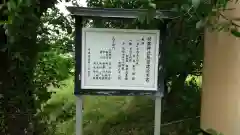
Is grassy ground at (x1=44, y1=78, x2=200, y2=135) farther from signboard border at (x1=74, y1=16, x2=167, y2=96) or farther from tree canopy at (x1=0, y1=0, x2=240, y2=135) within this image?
signboard border at (x1=74, y1=16, x2=167, y2=96)

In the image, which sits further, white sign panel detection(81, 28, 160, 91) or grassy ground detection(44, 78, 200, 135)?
grassy ground detection(44, 78, 200, 135)

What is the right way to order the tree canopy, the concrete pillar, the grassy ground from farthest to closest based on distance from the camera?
the grassy ground, the tree canopy, the concrete pillar

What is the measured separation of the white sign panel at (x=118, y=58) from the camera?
119 inches

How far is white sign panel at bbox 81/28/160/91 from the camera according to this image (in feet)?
9.95

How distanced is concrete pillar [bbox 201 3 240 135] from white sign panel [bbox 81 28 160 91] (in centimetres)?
58

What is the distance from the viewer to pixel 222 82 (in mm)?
3148

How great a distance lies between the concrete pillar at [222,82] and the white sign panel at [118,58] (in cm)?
58

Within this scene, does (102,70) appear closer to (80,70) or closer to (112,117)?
(80,70)

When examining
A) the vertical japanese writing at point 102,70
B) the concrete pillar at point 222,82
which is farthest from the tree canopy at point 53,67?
the vertical japanese writing at point 102,70

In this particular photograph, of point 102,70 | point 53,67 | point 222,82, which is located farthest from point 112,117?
point 222,82

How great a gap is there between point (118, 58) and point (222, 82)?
0.92m

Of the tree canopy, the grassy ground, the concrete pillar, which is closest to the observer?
the concrete pillar

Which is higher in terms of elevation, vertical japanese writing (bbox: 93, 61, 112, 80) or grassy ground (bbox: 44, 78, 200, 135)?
vertical japanese writing (bbox: 93, 61, 112, 80)

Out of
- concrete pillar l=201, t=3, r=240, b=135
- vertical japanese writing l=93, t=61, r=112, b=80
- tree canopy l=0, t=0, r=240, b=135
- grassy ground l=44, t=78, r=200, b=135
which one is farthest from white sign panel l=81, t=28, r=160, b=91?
grassy ground l=44, t=78, r=200, b=135
